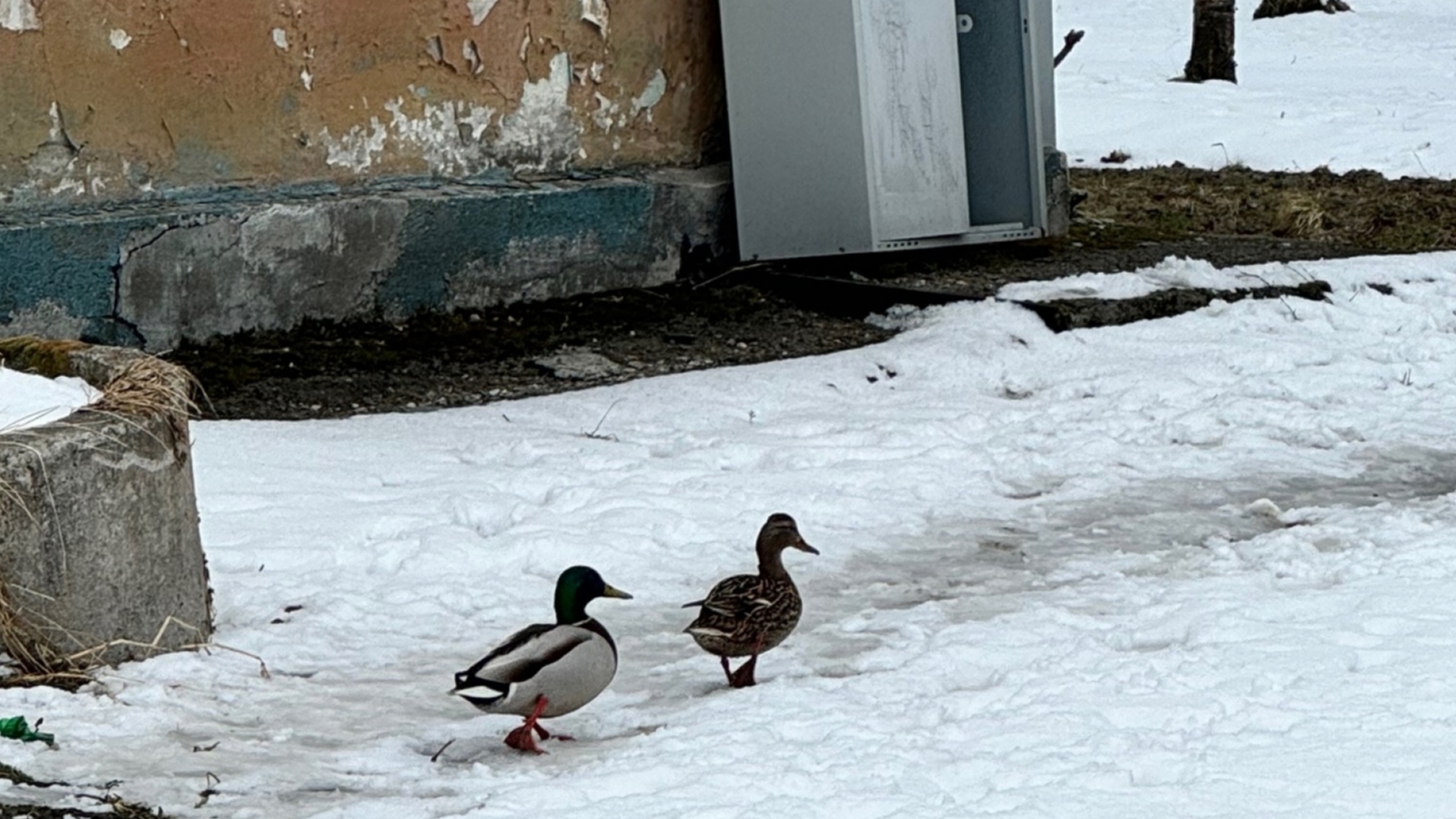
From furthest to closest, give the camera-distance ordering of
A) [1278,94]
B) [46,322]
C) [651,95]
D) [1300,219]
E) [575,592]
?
1. [1278,94]
2. [1300,219]
3. [651,95]
4. [46,322]
5. [575,592]

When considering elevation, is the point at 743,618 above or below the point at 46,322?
below

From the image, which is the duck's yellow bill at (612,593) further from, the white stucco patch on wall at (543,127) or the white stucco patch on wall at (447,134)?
the white stucco patch on wall at (543,127)

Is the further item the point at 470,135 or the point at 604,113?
the point at 604,113

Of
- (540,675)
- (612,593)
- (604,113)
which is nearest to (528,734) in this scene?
(540,675)

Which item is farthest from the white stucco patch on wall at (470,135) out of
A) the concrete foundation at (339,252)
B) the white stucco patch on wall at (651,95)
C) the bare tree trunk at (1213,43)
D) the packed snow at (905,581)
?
the bare tree trunk at (1213,43)

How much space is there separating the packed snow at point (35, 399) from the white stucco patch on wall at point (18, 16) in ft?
8.46

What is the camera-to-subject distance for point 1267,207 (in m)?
12.7

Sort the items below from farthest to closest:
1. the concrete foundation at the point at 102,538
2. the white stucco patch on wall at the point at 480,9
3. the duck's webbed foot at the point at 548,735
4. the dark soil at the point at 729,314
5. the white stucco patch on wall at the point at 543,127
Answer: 1. the white stucco patch on wall at the point at 543,127
2. the white stucco patch on wall at the point at 480,9
3. the dark soil at the point at 729,314
4. the concrete foundation at the point at 102,538
5. the duck's webbed foot at the point at 548,735

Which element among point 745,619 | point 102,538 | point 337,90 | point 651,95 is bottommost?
→ point 745,619

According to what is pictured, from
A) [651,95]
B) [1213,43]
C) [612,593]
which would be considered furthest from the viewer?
[1213,43]

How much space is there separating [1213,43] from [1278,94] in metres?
0.93

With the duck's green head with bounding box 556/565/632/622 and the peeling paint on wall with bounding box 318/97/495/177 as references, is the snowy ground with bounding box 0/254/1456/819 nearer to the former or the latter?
the duck's green head with bounding box 556/565/632/622

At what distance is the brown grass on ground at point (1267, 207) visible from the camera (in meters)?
11.6

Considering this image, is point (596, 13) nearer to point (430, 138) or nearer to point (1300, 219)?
point (430, 138)
